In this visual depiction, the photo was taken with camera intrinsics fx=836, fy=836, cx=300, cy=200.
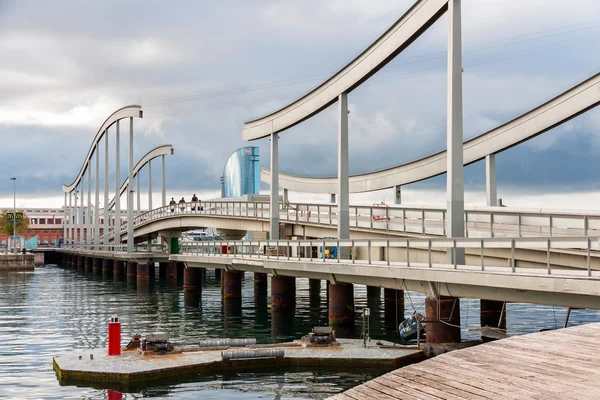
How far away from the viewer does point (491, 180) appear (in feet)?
144

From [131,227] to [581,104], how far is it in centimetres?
5380

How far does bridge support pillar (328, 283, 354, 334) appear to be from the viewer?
33.5 meters

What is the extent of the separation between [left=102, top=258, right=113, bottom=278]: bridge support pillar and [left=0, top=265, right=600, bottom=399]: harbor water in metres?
19.5

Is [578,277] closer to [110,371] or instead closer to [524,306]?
[110,371]

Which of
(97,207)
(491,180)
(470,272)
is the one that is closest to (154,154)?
(97,207)

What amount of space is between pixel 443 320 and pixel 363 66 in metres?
15.1

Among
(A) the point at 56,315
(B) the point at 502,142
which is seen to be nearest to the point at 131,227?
(A) the point at 56,315

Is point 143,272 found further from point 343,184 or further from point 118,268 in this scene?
point 343,184

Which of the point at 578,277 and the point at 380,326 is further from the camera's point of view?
the point at 380,326

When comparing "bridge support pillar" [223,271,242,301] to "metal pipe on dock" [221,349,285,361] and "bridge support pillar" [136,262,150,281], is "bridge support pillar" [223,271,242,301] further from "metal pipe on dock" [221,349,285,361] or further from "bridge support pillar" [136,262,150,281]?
"metal pipe on dock" [221,349,285,361]

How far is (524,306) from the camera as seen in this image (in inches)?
1747

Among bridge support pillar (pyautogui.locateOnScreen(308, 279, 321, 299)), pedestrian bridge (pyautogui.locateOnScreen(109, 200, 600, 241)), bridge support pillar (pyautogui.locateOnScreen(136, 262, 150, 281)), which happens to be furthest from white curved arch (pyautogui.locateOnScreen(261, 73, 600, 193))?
bridge support pillar (pyautogui.locateOnScreen(136, 262, 150, 281))

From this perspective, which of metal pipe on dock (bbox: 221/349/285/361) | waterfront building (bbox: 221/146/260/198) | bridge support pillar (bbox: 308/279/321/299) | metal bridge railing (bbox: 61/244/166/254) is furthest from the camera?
waterfront building (bbox: 221/146/260/198)

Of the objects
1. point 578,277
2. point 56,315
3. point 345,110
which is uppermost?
point 345,110
